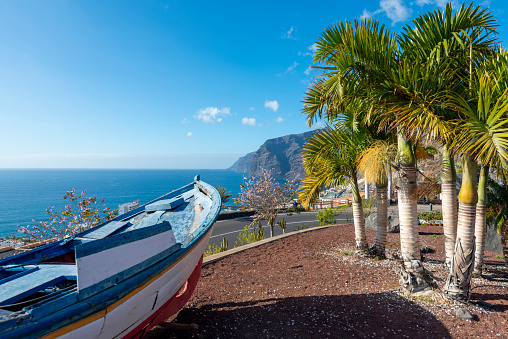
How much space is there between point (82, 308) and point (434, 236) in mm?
12039

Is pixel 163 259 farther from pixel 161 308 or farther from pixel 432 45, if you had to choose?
pixel 432 45

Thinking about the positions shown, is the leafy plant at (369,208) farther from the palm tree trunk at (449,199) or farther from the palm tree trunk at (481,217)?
the palm tree trunk at (449,199)

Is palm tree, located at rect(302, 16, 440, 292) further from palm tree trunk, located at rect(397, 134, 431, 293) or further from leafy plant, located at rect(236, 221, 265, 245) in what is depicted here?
leafy plant, located at rect(236, 221, 265, 245)

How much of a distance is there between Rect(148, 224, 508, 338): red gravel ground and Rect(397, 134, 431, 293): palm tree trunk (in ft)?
1.23

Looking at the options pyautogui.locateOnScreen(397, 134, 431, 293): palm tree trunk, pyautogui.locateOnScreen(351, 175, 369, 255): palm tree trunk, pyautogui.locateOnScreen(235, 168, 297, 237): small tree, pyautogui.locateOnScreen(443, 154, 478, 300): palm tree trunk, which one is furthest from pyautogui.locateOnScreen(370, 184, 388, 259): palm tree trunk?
pyautogui.locateOnScreen(235, 168, 297, 237): small tree

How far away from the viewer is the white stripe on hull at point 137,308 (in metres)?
1.99

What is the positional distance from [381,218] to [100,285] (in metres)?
6.50

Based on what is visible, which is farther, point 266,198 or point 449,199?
point 266,198

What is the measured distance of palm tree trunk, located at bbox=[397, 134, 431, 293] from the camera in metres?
4.54

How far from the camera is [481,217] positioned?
4871mm

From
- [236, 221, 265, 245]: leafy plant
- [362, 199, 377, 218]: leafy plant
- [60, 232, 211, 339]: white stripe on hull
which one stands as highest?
[60, 232, 211, 339]: white stripe on hull

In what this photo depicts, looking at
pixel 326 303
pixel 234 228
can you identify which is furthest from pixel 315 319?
pixel 234 228

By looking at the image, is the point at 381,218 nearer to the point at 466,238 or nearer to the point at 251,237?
the point at 466,238

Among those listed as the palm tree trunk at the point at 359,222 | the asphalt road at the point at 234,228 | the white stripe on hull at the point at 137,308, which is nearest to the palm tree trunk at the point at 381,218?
the palm tree trunk at the point at 359,222
